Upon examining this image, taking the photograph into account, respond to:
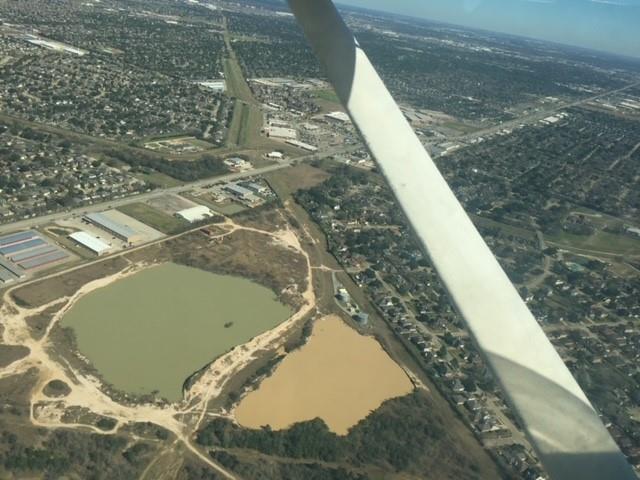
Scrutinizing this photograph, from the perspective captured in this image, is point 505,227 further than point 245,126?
No

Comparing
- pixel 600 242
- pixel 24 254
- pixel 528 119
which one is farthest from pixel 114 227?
pixel 528 119

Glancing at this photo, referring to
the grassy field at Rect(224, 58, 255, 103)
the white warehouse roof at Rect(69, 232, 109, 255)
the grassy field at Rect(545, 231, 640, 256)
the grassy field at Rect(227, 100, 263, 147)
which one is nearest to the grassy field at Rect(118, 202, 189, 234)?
the white warehouse roof at Rect(69, 232, 109, 255)

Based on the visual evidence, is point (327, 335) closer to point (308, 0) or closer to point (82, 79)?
point (308, 0)

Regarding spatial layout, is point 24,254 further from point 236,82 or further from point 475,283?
point 236,82

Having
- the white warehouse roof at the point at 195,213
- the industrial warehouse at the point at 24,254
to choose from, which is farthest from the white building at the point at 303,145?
the industrial warehouse at the point at 24,254

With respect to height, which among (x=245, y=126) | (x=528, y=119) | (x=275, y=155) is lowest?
(x=275, y=155)

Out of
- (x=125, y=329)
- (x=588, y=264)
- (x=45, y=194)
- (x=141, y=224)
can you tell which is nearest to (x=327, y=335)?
(x=125, y=329)

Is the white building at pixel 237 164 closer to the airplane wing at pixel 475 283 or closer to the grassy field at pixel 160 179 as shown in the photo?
the grassy field at pixel 160 179
